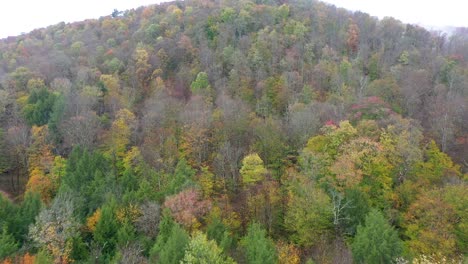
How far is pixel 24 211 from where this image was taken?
3728cm

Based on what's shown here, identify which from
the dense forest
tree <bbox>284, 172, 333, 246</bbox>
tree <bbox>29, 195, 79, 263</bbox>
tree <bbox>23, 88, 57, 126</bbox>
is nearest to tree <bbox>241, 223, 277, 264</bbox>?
the dense forest

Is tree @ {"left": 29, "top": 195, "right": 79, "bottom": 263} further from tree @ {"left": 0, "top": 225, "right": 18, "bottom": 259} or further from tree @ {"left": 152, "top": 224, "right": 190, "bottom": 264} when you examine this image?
tree @ {"left": 152, "top": 224, "right": 190, "bottom": 264}

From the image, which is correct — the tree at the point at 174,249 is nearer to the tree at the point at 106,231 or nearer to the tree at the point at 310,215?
the tree at the point at 106,231

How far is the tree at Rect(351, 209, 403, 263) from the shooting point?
29.0 m

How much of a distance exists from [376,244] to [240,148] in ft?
64.9

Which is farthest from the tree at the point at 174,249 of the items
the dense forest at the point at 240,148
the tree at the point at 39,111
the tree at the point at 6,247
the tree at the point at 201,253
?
the tree at the point at 39,111

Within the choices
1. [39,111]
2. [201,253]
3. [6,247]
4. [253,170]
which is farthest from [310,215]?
[39,111]

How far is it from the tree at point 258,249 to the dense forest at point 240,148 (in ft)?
0.54

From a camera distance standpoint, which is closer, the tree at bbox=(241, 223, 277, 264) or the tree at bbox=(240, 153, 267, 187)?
the tree at bbox=(241, 223, 277, 264)

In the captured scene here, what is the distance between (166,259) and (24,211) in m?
18.4

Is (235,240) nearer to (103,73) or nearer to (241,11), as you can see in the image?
(103,73)

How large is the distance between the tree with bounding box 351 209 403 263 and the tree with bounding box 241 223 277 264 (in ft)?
22.2

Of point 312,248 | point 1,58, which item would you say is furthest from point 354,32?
point 1,58

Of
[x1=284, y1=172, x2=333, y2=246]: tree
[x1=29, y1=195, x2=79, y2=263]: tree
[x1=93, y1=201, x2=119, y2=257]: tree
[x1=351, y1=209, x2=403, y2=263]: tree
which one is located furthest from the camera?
[x1=284, y1=172, x2=333, y2=246]: tree
